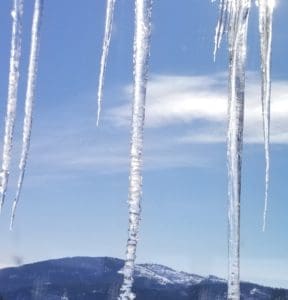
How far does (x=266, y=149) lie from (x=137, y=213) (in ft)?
14.5

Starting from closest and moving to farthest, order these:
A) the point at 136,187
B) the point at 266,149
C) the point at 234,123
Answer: the point at 266,149, the point at 234,123, the point at 136,187

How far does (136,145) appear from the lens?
65.8 ft

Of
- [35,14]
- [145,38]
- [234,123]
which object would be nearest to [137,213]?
[234,123]

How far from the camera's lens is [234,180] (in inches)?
710

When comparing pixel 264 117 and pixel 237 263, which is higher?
pixel 264 117

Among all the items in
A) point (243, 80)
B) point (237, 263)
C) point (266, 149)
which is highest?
point (243, 80)

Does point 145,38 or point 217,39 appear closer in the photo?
point 217,39

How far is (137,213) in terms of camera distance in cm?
1975

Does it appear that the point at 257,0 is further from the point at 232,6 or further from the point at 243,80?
the point at 243,80

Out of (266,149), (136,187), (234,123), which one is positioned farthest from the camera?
(136,187)

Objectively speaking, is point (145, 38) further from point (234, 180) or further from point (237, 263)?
point (237, 263)

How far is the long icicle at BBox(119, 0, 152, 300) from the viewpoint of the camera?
19609 mm

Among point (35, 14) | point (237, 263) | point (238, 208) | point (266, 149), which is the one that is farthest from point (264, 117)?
point (35, 14)

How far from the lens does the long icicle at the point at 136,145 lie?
19609mm
